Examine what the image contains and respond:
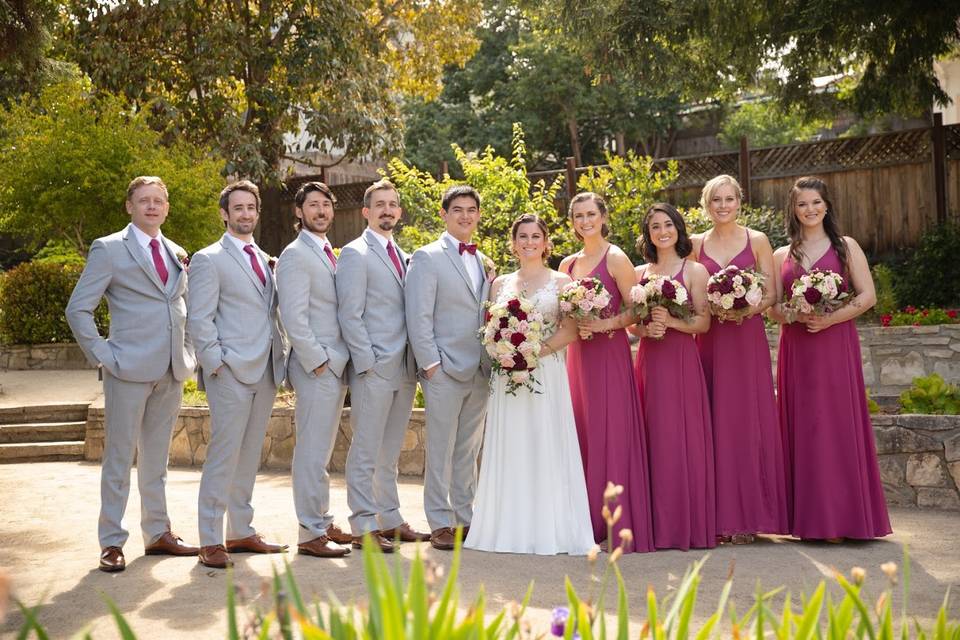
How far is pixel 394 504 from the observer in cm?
719

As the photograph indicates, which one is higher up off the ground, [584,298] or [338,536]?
[584,298]

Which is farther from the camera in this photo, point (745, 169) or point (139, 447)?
point (745, 169)

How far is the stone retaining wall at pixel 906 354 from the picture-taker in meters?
12.6

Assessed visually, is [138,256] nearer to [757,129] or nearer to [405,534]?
[405,534]

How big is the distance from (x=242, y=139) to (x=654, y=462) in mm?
13377

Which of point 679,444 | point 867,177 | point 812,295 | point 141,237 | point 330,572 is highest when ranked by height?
point 867,177

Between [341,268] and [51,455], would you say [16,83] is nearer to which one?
[51,455]

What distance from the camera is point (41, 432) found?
12000 millimetres

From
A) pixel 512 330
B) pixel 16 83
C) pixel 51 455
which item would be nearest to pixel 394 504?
pixel 512 330

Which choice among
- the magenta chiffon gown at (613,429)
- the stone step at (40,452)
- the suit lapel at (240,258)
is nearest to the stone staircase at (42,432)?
the stone step at (40,452)

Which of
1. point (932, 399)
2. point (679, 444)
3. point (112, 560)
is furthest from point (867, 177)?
point (112, 560)

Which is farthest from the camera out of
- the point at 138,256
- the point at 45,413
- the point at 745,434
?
the point at 45,413

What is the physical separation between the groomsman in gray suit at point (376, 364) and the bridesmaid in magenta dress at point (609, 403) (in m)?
1.17

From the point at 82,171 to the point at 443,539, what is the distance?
10.9 meters
